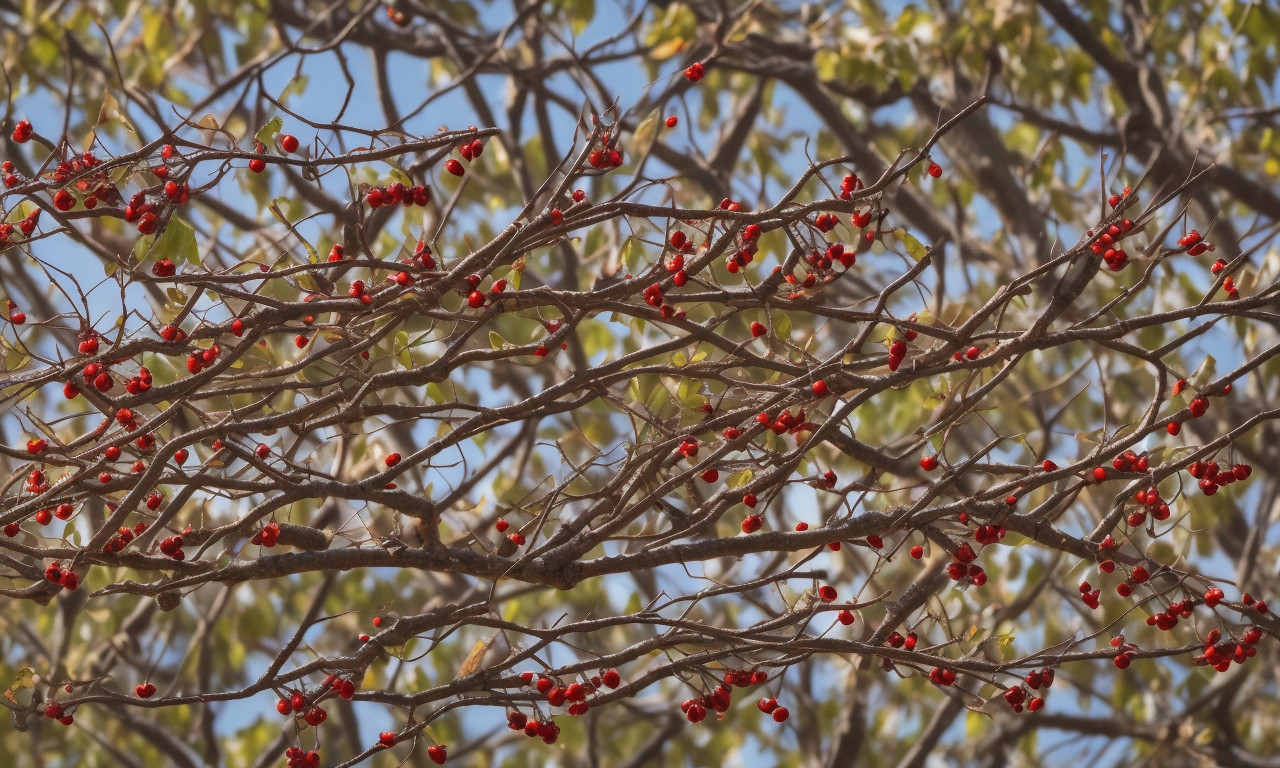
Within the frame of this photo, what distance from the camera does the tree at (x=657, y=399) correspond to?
2.58 metres

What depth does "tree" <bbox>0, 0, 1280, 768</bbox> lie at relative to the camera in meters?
2.58

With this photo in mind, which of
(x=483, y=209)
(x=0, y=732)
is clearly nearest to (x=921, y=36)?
(x=483, y=209)

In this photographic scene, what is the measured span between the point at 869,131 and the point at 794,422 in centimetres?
421

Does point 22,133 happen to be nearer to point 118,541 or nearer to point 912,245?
point 118,541

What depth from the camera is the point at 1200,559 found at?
5969 mm

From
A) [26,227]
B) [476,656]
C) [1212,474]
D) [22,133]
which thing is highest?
[22,133]

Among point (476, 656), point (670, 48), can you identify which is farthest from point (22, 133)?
point (670, 48)

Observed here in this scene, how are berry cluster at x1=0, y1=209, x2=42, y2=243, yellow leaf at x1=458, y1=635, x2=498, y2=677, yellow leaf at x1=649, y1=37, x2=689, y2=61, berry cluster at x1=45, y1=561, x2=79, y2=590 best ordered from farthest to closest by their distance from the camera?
yellow leaf at x1=649, y1=37, x2=689, y2=61, yellow leaf at x1=458, y1=635, x2=498, y2=677, berry cluster at x1=0, y1=209, x2=42, y2=243, berry cluster at x1=45, y1=561, x2=79, y2=590

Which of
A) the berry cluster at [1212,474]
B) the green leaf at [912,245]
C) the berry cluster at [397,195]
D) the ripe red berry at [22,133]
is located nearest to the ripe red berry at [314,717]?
the berry cluster at [397,195]

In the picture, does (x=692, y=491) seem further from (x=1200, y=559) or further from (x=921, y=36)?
(x=1200, y=559)

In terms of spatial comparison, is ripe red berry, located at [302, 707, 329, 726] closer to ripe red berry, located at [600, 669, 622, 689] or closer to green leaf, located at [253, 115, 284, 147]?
ripe red berry, located at [600, 669, 622, 689]

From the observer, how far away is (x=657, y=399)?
304cm

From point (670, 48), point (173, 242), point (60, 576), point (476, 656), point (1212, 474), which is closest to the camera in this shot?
point (60, 576)

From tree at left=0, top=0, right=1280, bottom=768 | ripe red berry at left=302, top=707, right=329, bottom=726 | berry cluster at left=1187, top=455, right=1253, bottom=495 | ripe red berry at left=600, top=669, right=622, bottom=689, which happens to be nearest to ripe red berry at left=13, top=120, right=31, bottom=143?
tree at left=0, top=0, right=1280, bottom=768
